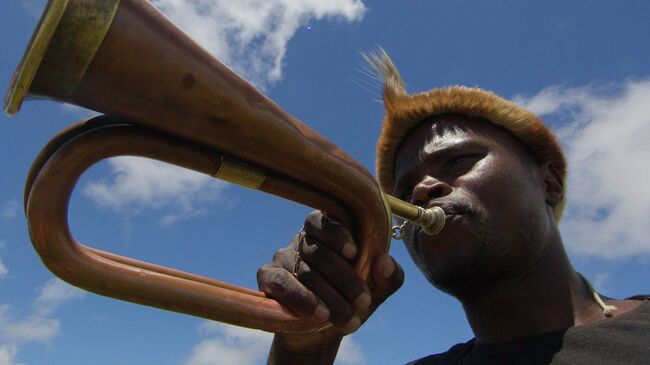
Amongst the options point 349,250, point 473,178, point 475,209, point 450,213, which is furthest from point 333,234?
point 473,178

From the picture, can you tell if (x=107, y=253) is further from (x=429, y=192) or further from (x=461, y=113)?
(x=461, y=113)

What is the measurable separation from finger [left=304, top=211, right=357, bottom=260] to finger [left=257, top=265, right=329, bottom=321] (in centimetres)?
19

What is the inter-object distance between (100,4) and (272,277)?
114 cm

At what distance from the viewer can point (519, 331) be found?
2.99m

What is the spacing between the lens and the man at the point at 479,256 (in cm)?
218

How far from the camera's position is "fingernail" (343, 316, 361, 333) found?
2160 millimetres

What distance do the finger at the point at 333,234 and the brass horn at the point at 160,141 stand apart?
0.14ft

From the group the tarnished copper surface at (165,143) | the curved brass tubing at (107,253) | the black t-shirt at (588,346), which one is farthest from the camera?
the black t-shirt at (588,346)

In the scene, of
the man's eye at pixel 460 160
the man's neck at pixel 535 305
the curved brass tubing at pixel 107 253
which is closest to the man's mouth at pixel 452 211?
the man's eye at pixel 460 160

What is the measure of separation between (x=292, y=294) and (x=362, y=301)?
264mm

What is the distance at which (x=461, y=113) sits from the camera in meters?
3.56

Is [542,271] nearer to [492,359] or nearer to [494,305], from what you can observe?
[494,305]

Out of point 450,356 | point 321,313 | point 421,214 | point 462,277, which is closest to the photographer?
point 321,313

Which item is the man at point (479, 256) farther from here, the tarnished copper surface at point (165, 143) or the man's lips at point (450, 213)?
the tarnished copper surface at point (165, 143)
